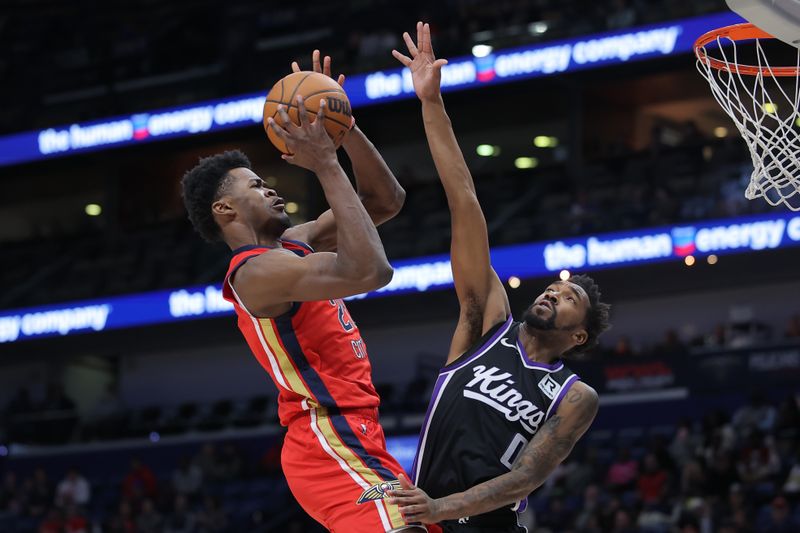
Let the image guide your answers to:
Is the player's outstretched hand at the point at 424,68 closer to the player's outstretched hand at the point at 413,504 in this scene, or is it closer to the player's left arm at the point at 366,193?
the player's left arm at the point at 366,193

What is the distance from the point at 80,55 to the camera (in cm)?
2145

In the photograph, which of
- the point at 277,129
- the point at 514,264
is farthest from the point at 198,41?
the point at 277,129

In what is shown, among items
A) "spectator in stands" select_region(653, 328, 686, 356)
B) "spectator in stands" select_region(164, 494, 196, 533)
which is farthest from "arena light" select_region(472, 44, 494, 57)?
"spectator in stands" select_region(164, 494, 196, 533)

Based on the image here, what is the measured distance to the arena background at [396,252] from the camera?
1393cm

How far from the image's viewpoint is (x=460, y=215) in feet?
14.2

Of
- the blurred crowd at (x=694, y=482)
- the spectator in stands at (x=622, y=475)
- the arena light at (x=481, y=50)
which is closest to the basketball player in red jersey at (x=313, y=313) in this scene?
the blurred crowd at (x=694, y=482)

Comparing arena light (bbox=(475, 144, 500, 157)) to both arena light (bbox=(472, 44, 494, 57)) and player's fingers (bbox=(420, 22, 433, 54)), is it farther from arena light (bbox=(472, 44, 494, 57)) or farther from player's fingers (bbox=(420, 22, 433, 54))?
player's fingers (bbox=(420, 22, 433, 54))

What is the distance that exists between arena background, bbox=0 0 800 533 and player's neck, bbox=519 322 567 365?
6596mm

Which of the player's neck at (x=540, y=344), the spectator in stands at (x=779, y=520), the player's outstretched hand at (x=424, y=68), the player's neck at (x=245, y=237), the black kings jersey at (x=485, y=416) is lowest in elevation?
the spectator in stands at (x=779, y=520)

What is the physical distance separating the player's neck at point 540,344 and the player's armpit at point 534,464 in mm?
164

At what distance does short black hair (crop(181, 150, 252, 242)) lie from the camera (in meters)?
4.17

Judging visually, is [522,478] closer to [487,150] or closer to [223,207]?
[223,207]

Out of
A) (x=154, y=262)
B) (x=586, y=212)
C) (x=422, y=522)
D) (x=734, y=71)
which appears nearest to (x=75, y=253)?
(x=154, y=262)

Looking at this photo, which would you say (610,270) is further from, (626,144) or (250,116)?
(250,116)
